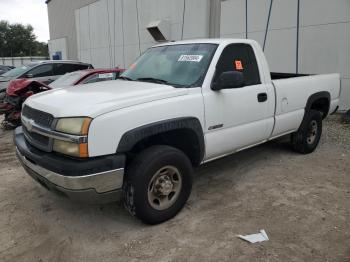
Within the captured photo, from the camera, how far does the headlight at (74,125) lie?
300cm

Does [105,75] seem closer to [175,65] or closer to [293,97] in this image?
[175,65]

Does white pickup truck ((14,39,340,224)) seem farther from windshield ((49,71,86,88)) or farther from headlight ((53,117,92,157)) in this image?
windshield ((49,71,86,88))

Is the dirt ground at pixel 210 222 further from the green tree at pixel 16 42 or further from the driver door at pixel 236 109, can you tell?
the green tree at pixel 16 42

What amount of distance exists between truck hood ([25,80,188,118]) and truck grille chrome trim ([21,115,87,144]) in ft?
0.53

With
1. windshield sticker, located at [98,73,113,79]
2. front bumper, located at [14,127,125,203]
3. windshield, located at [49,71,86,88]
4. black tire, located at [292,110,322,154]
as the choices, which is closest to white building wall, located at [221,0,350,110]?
black tire, located at [292,110,322,154]

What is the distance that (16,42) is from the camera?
7256 cm

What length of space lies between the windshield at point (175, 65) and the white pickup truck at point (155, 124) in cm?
1

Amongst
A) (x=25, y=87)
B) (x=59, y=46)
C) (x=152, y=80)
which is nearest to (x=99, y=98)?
(x=152, y=80)

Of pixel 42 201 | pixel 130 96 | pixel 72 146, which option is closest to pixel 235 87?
pixel 130 96

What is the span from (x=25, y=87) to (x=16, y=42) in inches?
2878

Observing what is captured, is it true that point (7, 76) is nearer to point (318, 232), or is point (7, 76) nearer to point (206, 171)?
point (206, 171)

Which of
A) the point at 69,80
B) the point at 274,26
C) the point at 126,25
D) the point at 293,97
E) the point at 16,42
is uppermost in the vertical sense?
the point at 16,42

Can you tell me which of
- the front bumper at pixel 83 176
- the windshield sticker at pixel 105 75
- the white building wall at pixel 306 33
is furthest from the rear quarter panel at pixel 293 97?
the windshield sticker at pixel 105 75

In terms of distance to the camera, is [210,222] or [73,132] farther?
[210,222]
